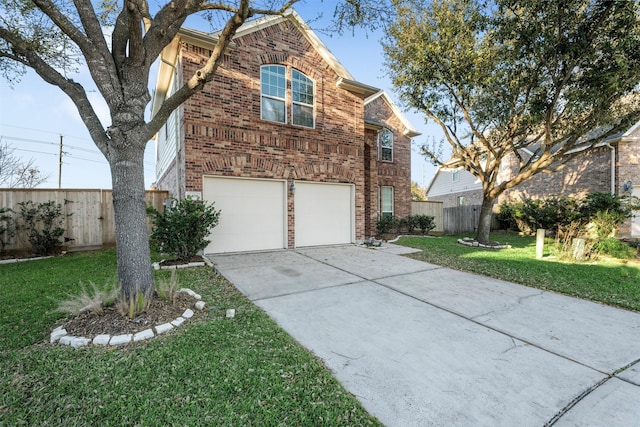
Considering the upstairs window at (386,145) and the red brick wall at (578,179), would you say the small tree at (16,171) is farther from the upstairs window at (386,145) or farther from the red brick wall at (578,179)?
the red brick wall at (578,179)

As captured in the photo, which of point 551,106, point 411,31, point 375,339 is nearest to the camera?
point 375,339

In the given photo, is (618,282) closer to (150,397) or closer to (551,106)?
(551,106)

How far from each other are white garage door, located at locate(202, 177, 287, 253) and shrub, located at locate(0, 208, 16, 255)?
495 cm

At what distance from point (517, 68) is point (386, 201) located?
25.5 ft

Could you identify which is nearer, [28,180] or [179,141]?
[179,141]

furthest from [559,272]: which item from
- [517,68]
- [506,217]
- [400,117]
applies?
[400,117]

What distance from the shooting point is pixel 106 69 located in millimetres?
3525

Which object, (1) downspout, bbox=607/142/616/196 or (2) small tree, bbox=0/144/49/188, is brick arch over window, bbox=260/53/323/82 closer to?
(1) downspout, bbox=607/142/616/196

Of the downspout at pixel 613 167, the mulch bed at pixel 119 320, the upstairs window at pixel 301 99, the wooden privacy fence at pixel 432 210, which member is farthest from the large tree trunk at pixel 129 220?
the downspout at pixel 613 167

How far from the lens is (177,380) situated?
7.64 ft

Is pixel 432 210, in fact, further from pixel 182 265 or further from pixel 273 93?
pixel 182 265

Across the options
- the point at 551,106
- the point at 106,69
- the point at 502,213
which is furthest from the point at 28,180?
the point at 502,213

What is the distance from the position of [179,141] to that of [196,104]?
1.26 m

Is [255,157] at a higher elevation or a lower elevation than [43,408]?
higher
